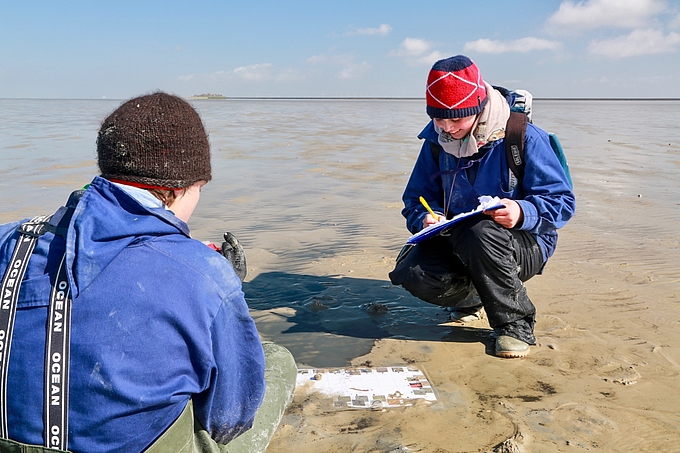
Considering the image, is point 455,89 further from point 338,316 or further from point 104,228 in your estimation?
point 104,228

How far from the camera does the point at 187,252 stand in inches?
65.0

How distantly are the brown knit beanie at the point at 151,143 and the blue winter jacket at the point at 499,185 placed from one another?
2239mm

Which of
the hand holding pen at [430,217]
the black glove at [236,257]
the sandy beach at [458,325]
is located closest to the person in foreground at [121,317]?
the black glove at [236,257]

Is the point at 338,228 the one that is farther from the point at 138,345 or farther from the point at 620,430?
the point at 138,345

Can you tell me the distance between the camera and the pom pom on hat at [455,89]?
3447mm

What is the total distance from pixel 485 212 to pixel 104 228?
2.43 metres

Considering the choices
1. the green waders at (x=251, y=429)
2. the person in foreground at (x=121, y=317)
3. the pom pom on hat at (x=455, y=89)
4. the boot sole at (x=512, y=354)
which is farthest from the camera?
the boot sole at (x=512, y=354)

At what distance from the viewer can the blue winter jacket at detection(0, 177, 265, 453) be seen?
1.52 meters

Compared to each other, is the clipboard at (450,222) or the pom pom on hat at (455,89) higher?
the pom pom on hat at (455,89)

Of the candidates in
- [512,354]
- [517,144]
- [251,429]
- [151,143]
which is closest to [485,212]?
[517,144]

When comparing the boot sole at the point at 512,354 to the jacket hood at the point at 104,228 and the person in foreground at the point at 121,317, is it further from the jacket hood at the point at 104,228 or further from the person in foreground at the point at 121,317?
the jacket hood at the point at 104,228

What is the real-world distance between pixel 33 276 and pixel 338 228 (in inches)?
201

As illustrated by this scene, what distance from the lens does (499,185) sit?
3.80 metres

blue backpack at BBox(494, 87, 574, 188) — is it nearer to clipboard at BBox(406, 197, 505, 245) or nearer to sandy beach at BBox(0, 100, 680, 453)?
clipboard at BBox(406, 197, 505, 245)
